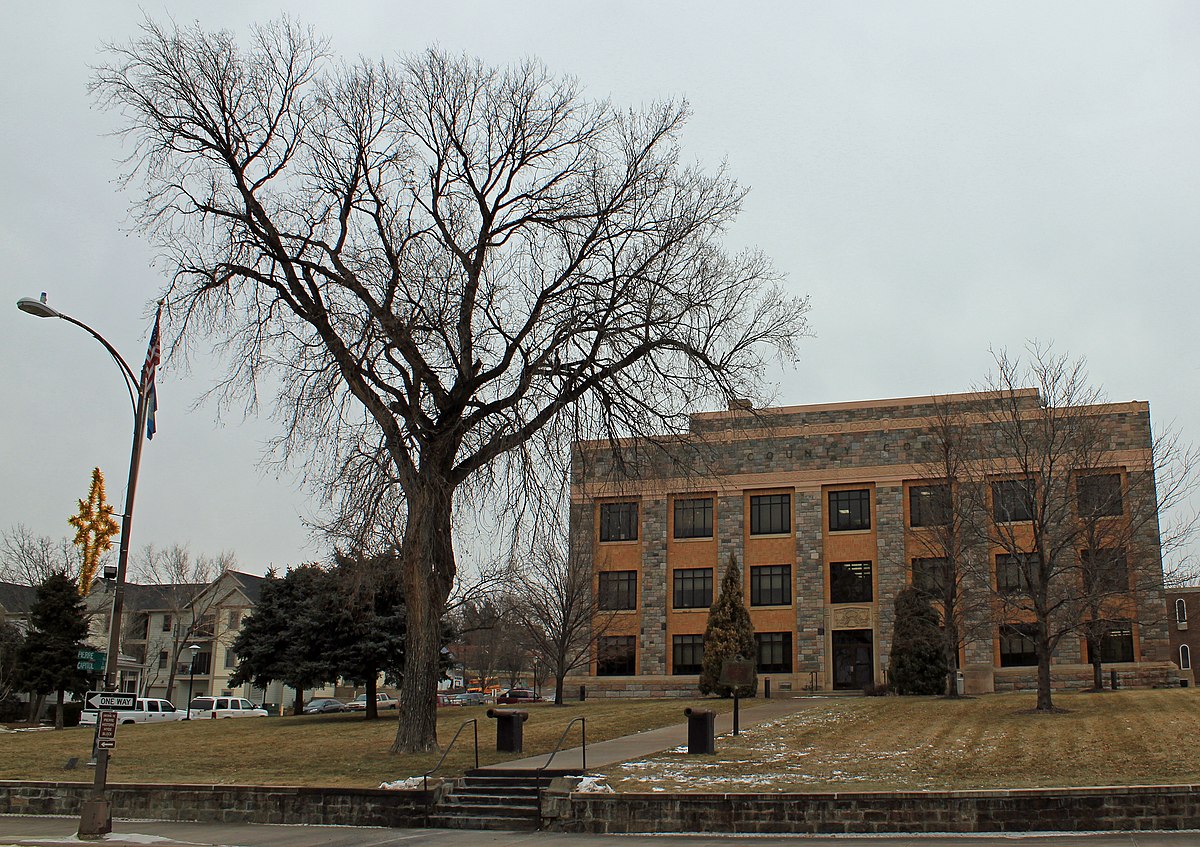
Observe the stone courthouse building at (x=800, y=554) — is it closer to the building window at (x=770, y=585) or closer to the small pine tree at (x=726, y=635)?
the building window at (x=770, y=585)

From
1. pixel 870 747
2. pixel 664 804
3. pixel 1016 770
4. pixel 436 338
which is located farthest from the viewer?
pixel 436 338

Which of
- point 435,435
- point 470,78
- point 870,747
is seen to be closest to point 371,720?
point 435,435

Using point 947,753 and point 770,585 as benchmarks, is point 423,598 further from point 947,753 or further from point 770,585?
point 770,585

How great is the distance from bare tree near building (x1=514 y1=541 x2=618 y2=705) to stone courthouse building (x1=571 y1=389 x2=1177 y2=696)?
1.16 meters

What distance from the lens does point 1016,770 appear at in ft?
58.8

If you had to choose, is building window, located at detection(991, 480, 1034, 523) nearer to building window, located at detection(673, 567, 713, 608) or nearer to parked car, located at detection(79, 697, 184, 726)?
building window, located at detection(673, 567, 713, 608)

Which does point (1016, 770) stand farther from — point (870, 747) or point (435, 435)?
point (435, 435)

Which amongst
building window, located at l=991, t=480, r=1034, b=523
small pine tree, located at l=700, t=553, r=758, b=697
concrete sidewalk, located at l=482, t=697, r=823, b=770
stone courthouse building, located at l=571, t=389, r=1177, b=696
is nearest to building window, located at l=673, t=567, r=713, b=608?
stone courthouse building, located at l=571, t=389, r=1177, b=696

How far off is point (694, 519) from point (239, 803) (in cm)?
3332

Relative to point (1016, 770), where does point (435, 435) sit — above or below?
above

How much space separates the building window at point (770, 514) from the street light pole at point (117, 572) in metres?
33.6

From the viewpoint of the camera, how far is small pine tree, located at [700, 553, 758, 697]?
133 feet

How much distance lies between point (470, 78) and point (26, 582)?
193 ft

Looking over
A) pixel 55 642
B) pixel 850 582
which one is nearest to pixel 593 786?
pixel 850 582
